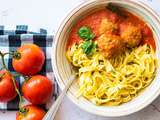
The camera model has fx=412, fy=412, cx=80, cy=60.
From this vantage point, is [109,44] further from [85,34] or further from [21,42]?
[21,42]

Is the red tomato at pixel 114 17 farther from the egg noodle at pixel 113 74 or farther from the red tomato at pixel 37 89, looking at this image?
the red tomato at pixel 37 89

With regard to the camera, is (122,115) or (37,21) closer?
(122,115)

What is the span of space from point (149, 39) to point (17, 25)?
0.36m

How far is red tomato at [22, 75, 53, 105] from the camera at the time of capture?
1.04 metres

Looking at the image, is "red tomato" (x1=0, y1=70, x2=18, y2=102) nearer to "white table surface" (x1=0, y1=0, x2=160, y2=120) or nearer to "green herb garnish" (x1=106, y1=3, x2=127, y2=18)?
"white table surface" (x1=0, y1=0, x2=160, y2=120)

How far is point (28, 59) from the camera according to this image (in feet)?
3.42

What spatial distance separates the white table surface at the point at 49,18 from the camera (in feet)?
3.52

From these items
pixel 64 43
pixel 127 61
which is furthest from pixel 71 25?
pixel 127 61

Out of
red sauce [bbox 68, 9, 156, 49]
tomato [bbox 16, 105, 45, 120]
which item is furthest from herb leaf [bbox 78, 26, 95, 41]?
tomato [bbox 16, 105, 45, 120]

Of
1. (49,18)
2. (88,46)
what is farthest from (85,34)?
(49,18)

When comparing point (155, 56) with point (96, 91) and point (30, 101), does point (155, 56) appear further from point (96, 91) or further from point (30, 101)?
point (30, 101)

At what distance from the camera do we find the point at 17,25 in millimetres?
1125

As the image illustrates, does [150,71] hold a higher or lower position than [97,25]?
lower

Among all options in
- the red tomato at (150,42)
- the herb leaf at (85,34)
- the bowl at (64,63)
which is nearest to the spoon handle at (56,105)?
the bowl at (64,63)
